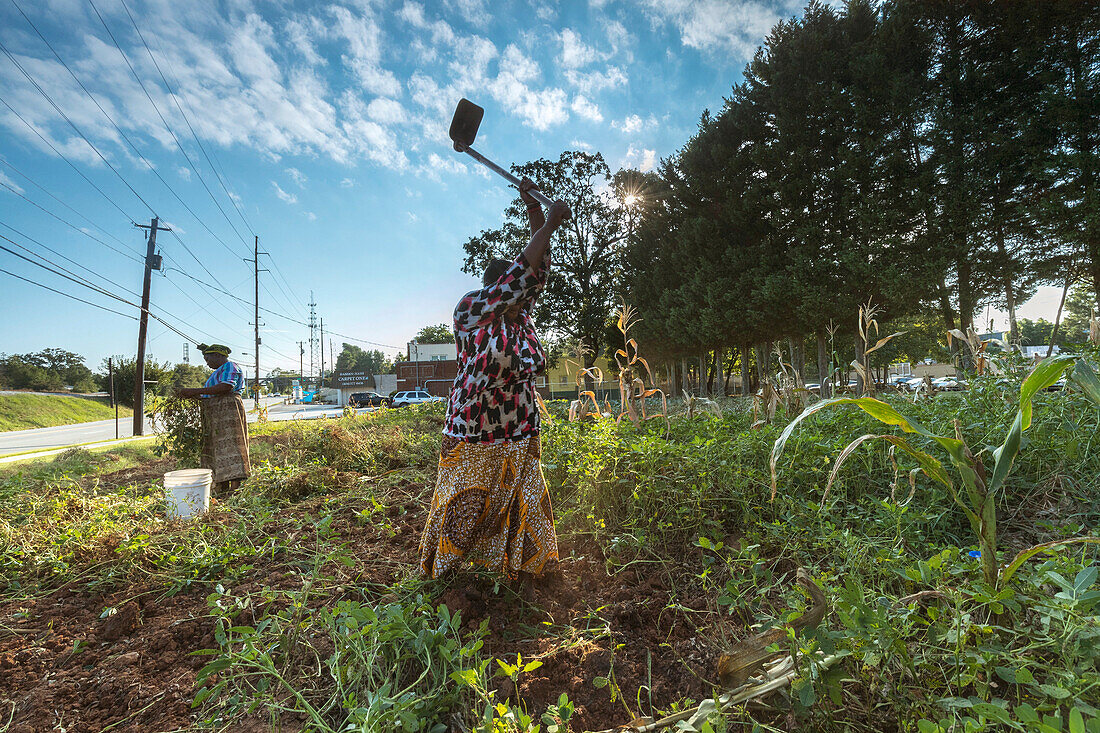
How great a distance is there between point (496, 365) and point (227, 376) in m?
3.70

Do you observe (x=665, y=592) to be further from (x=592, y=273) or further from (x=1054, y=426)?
(x=592, y=273)

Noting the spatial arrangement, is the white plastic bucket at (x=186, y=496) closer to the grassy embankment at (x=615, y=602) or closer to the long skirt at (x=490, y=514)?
the grassy embankment at (x=615, y=602)

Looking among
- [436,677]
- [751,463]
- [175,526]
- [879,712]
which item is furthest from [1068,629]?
[175,526]

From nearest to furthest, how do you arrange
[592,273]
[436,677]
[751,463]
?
1. [436,677]
2. [751,463]
3. [592,273]

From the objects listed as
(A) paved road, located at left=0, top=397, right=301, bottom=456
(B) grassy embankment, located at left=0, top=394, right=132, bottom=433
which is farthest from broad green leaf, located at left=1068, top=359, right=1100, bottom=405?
(B) grassy embankment, located at left=0, top=394, right=132, bottom=433

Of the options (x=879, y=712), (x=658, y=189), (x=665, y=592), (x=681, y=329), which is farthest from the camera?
(x=658, y=189)

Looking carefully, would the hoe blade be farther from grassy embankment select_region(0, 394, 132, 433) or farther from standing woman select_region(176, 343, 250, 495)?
grassy embankment select_region(0, 394, 132, 433)

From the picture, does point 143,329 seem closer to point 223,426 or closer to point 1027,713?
point 223,426

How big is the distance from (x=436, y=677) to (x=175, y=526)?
269 cm

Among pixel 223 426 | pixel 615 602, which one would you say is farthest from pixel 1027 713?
pixel 223 426

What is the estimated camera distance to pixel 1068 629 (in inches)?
40.6

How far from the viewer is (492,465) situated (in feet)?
7.23

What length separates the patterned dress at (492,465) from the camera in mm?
2166

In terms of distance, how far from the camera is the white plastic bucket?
11.3 feet
